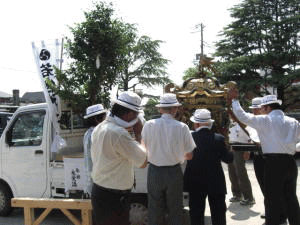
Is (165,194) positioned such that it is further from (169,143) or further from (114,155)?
(114,155)

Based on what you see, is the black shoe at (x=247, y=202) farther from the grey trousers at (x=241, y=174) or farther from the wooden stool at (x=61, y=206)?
the wooden stool at (x=61, y=206)

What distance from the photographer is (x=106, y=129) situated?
9.45ft

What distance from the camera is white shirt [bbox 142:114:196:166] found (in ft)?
13.3

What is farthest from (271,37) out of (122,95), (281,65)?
(122,95)

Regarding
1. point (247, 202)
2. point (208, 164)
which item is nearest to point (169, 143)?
point (208, 164)

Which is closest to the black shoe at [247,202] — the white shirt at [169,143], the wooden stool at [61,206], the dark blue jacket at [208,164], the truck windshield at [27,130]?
the dark blue jacket at [208,164]

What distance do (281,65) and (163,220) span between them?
1675 cm

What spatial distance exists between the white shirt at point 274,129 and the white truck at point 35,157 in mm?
2593

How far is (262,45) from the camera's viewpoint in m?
20.0

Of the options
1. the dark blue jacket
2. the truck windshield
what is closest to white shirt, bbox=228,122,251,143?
the dark blue jacket

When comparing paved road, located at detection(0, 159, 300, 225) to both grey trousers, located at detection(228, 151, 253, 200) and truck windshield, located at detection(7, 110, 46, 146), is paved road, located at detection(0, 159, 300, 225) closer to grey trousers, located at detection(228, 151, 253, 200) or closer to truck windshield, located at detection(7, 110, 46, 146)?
grey trousers, located at detection(228, 151, 253, 200)

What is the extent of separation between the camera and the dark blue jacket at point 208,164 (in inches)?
164

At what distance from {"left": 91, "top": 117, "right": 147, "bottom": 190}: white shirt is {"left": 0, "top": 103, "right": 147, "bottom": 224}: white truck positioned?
8.02 feet

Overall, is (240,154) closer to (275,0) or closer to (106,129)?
(106,129)
